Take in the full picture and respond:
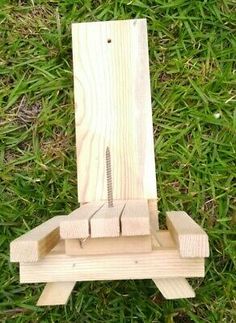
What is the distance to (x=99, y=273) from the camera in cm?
117

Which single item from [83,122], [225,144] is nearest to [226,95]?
[225,144]

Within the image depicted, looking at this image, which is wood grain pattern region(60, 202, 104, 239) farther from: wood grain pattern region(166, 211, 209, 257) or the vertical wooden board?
the vertical wooden board

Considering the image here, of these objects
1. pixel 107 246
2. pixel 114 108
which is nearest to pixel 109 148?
pixel 114 108

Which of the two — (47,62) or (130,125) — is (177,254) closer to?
(130,125)

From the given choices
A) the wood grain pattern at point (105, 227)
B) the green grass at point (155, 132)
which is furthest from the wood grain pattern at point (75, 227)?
the green grass at point (155, 132)

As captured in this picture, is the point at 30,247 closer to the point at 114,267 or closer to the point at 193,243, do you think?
the point at 114,267

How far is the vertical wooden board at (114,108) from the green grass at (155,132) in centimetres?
10

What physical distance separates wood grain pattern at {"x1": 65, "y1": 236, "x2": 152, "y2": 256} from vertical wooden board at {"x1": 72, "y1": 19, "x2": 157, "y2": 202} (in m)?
0.33

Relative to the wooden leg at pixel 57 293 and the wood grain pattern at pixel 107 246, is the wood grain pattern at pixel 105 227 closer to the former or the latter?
the wood grain pattern at pixel 107 246

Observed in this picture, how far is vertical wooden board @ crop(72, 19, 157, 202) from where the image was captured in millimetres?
1500

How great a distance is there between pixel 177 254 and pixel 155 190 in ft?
1.19

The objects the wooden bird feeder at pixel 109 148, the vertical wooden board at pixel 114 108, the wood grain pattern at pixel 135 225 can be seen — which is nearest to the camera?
the wood grain pattern at pixel 135 225

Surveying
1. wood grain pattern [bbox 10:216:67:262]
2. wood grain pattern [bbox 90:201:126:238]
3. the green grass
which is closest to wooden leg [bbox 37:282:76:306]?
wood grain pattern [bbox 10:216:67:262]

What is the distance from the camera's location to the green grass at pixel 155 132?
157 cm
